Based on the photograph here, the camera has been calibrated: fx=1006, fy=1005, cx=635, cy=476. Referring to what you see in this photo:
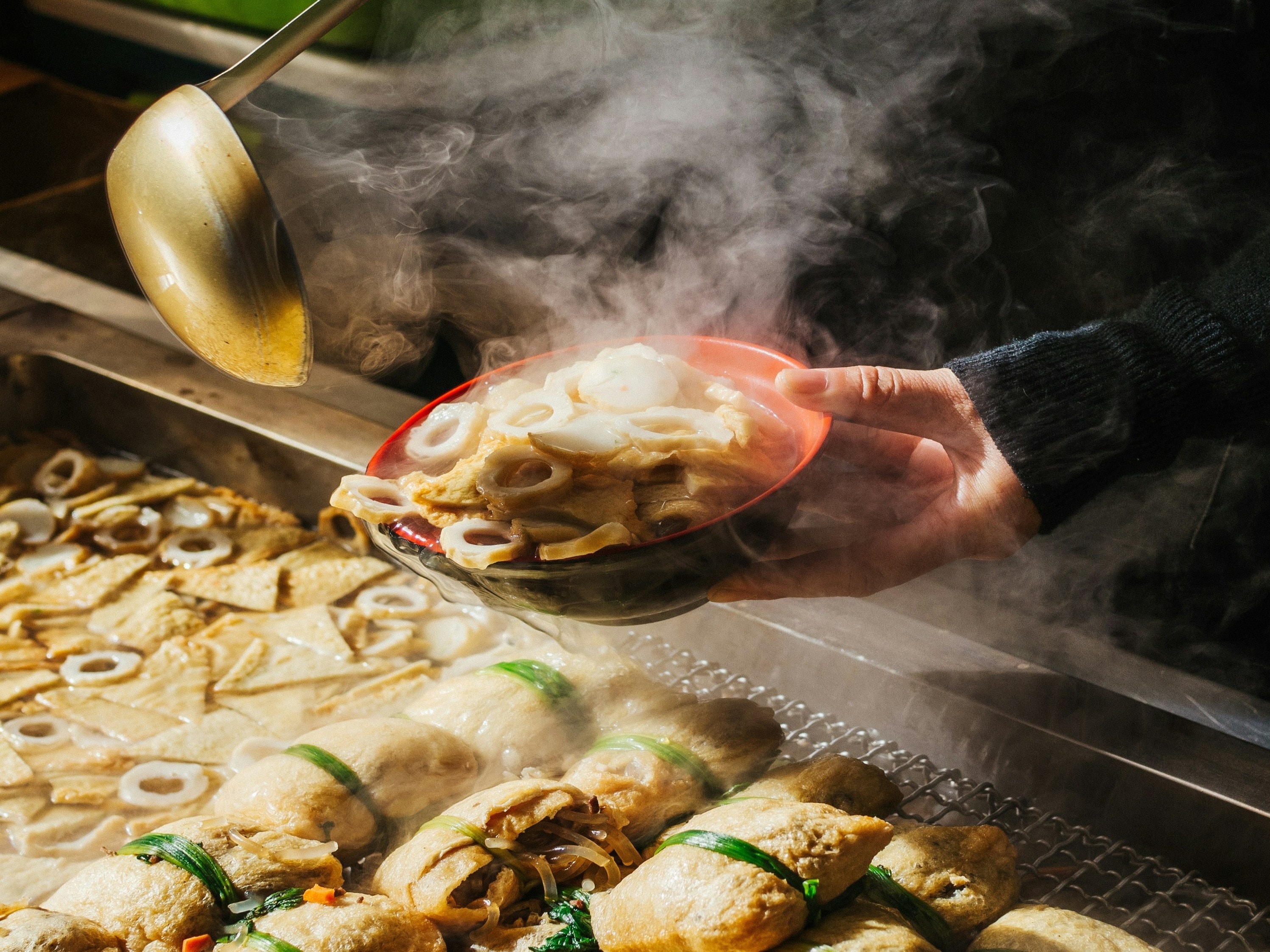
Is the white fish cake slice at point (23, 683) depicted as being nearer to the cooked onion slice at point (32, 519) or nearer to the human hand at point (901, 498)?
the cooked onion slice at point (32, 519)

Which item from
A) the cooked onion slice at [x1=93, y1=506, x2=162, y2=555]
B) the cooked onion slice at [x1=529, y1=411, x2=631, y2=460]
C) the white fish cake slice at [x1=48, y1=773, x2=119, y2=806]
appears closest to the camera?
the cooked onion slice at [x1=529, y1=411, x2=631, y2=460]

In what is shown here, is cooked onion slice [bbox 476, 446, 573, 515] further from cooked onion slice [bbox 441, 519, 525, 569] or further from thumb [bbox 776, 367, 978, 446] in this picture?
thumb [bbox 776, 367, 978, 446]

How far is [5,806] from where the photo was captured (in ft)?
7.79

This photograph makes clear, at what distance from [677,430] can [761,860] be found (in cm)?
81

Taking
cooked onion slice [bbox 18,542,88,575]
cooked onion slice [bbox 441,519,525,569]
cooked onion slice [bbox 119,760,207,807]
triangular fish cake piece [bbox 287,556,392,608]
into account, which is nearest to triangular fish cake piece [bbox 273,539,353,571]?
triangular fish cake piece [bbox 287,556,392,608]

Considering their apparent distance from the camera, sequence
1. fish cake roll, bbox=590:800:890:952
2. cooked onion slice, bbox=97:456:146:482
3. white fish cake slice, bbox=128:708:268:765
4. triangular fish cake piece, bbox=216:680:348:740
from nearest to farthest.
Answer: fish cake roll, bbox=590:800:890:952 < white fish cake slice, bbox=128:708:268:765 < triangular fish cake piece, bbox=216:680:348:740 < cooked onion slice, bbox=97:456:146:482

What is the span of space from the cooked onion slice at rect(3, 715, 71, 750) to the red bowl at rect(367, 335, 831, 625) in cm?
124

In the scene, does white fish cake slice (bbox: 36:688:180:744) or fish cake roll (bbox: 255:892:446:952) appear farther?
white fish cake slice (bbox: 36:688:180:744)

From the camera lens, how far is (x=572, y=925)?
6.16 feet

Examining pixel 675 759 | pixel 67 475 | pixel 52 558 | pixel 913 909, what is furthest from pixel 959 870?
pixel 67 475

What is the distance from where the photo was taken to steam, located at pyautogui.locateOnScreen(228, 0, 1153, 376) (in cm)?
316

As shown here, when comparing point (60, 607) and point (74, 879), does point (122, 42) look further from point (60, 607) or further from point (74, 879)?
point (74, 879)

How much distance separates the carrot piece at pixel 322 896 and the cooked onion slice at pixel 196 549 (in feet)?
5.82

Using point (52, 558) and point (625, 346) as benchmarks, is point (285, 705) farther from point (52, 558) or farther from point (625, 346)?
point (625, 346)
